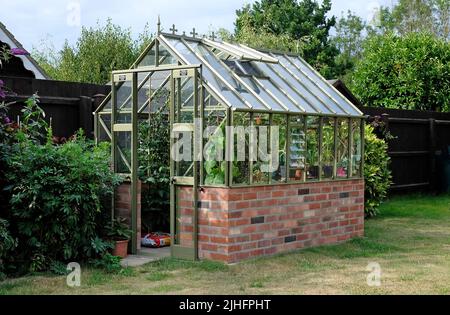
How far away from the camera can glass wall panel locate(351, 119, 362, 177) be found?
32.7 ft

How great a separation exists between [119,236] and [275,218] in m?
1.91

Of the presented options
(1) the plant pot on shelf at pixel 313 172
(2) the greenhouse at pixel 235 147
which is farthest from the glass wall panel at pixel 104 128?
(1) the plant pot on shelf at pixel 313 172

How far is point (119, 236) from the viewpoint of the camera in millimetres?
8523

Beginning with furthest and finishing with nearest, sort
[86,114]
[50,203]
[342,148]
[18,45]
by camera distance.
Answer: [18,45]
[86,114]
[342,148]
[50,203]

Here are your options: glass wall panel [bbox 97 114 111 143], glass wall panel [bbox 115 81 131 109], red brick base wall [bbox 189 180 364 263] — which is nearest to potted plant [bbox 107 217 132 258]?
red brick base wall [bbox 189 180 364 263]

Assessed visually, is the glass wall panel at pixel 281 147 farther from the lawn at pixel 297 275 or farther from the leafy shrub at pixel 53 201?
the leafy shrub at pixel 53 201

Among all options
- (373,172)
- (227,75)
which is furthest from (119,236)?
(373,172)

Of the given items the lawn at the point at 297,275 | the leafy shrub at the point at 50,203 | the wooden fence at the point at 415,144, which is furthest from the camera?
the wooden fence at the point at 415,144

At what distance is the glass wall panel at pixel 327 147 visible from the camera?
9289 mm

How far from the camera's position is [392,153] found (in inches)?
606

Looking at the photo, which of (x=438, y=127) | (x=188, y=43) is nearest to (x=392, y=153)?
(x=438, y=127)

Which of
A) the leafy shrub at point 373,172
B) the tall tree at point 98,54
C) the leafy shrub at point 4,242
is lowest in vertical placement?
the leafy shrub at point 4,242

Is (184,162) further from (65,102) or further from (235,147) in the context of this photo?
(65,102)
